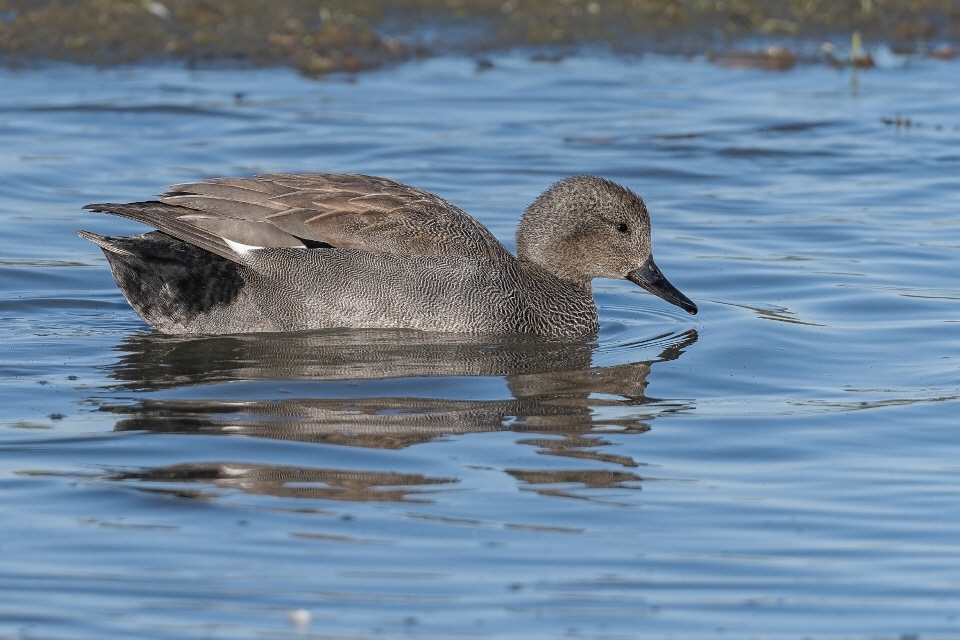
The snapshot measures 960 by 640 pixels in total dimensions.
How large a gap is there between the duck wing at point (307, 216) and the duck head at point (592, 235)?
18.1 inches

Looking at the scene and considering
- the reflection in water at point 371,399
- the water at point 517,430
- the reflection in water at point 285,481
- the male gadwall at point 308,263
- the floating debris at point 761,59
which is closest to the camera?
the water at point 517,430

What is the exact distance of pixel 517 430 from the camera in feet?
20.2

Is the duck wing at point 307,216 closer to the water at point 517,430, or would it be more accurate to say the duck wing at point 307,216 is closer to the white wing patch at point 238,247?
the white wing patch at point 238,247

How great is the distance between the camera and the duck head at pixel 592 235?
801 centimetres

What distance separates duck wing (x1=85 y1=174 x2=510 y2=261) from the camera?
7.41 meters

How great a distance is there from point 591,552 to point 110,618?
4.65ft

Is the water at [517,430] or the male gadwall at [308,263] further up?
the male gadwall at [308,263]

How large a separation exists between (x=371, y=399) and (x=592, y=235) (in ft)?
6.49

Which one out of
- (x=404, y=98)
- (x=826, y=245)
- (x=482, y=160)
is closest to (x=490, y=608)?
(x=826, y=245)

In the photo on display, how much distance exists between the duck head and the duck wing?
461 millimetres

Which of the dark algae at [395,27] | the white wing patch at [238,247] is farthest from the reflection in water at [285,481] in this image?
the dark algae at [395,27]

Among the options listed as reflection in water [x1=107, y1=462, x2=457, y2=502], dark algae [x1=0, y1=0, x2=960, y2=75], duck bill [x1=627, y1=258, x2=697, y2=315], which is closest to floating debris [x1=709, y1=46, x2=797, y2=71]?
dark algae [x1=0, y1=0, x2=960, y2=75]

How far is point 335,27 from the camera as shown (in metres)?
14.1

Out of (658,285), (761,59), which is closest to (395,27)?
(761,59)
